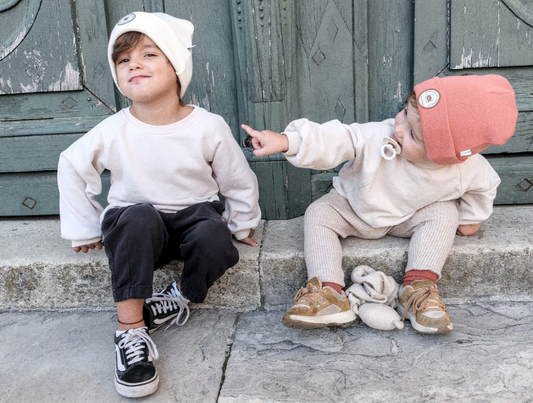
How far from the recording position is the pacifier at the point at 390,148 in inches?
69.7

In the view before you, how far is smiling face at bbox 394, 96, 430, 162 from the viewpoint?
1.73 meters

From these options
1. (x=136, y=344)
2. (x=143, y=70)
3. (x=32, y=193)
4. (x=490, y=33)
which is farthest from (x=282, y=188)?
(x=32, y=193)

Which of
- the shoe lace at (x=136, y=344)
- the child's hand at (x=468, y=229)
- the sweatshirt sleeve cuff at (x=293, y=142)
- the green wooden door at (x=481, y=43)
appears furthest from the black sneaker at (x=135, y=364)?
the green wooden door at (x=481, y=43)

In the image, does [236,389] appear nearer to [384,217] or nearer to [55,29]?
[384,217]

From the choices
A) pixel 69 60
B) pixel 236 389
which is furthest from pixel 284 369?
pixel 69 60

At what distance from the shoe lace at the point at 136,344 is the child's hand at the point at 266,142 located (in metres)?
0.69

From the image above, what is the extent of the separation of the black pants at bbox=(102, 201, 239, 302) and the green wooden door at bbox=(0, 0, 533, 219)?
1.85 feet

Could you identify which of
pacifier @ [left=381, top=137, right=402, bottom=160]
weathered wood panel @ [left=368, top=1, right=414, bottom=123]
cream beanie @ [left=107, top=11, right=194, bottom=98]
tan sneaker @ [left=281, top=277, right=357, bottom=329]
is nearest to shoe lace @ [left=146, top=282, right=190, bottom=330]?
tan sneaker @ [left=281, top=277, right=357, bottom=329]

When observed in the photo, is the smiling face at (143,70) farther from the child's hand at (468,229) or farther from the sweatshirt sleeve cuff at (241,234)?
the child's hand at (468,229)

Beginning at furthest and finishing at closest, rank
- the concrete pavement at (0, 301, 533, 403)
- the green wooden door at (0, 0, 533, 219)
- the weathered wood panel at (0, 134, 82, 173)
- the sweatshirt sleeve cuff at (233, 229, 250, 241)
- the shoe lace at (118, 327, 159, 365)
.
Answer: the weathered wood panel at (0, 134, 82, 173) < the green wooden door at (0, 0, 533, 219) < the sweatshirt sleeve cuff at (233, 229, 250, 241) < the shoe lace at (118, 327, 159, 365) < the concrete pavement at (0, 301, 533, 403)

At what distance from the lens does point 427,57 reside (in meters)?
2.22

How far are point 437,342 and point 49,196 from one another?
1.85 m

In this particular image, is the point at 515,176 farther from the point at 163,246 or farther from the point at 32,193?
the point at 32,193

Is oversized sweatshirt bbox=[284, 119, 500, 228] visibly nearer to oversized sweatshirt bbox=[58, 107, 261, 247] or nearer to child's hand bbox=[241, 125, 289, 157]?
child's hand bbox=[241, 125, 289, 157]
